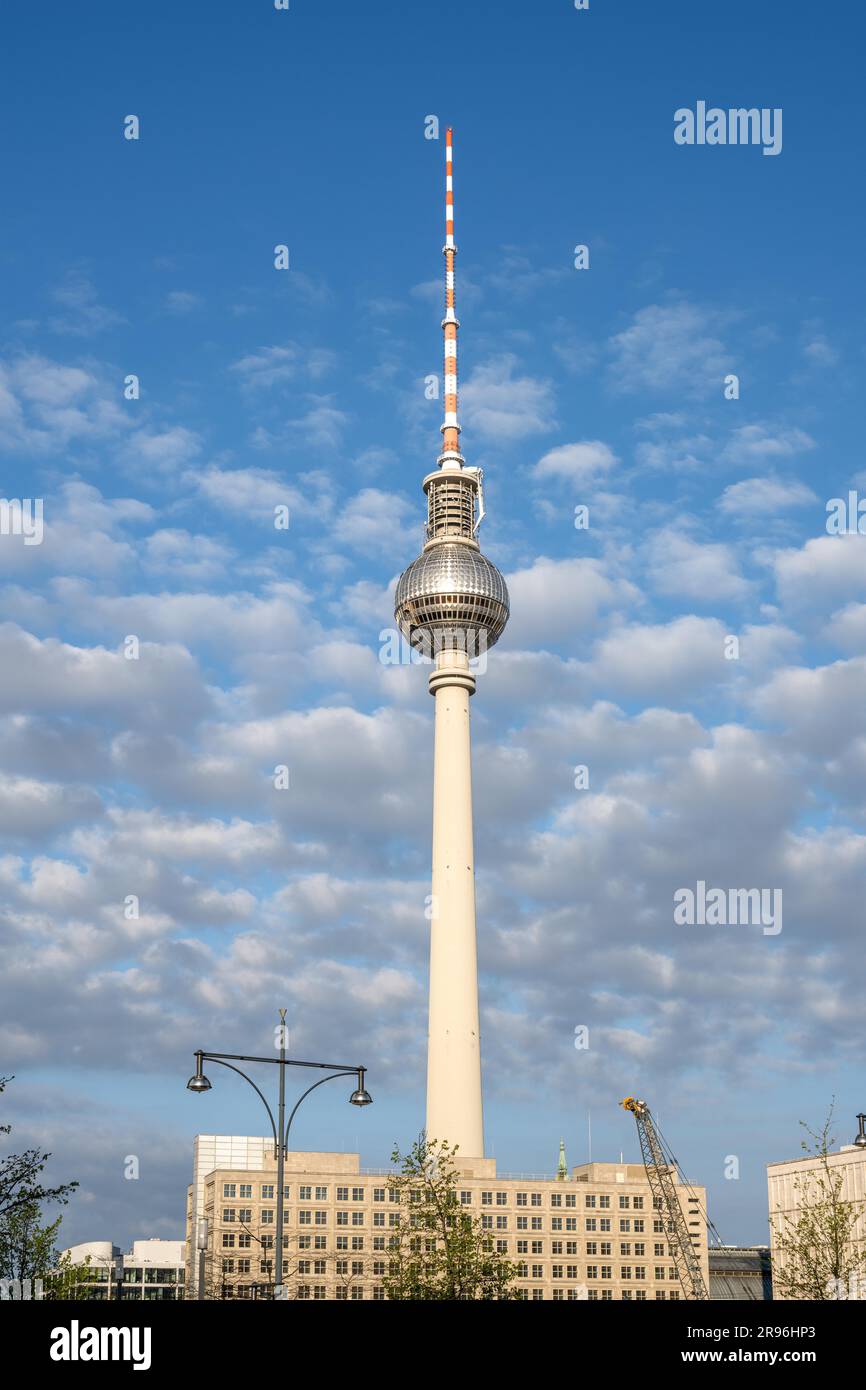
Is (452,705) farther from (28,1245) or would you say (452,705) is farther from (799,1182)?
(28,1245)

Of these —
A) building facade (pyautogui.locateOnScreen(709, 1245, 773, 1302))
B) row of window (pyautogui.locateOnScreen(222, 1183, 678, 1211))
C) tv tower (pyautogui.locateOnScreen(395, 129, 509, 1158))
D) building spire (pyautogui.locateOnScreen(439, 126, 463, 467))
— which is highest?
building spire (pyautogui.locateOnScreen(439, 126, 463, 467))

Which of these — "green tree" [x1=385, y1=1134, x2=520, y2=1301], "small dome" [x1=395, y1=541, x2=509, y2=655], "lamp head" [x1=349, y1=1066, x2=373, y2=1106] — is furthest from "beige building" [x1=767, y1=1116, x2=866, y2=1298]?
"lamp head" [x1=349, y1=1066, x2=373, y2=1106]

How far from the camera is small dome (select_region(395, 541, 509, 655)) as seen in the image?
6870 inches

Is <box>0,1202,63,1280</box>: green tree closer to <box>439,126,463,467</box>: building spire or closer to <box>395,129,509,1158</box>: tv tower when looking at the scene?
<box>395,129,509,1158</box>: tv tower

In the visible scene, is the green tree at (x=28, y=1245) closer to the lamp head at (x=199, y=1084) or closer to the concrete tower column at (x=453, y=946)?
the lamp head at (x=199, y=1084)

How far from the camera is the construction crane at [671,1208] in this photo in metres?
168

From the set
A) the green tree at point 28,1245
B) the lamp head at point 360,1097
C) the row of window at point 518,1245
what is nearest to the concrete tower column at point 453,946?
the row of window at point 518,1245

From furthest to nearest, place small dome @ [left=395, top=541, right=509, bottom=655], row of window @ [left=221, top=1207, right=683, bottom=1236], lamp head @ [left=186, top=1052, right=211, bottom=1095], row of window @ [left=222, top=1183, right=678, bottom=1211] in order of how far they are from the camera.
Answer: small dome @ [left=395, top=541, right=509, bottom=655] → row of window @ [left=222, top=1183, right=678, bottom=1211] → row of window @ [left=221, top=1207, right=683, bottom=1236] → lamp head @ [left=186, top=1052, right=211, bottom=1095]

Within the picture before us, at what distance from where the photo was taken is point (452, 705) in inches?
6649

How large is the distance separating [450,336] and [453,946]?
72.5 meters

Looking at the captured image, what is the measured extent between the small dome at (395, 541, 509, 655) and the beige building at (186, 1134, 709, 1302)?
192 feet
